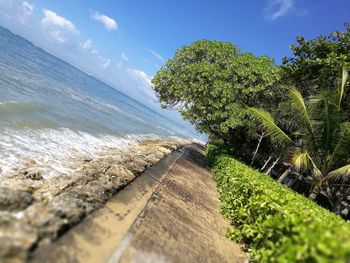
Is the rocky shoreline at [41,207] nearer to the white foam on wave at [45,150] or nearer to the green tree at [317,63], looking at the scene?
the white foam on wave at [45,150]

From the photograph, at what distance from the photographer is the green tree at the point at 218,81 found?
52.8 feet

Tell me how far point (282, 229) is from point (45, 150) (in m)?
8.93

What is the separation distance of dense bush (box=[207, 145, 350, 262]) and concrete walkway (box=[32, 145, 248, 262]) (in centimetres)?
54

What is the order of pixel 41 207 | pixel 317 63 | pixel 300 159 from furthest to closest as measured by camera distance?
pixel 317 63, pixel 300 159, pixel 41 207

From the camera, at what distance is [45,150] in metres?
11.3

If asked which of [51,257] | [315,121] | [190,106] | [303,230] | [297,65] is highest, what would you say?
[297,65]

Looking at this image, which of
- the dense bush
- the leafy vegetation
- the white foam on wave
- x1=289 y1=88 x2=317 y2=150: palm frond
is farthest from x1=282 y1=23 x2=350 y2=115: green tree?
the white foam on wave

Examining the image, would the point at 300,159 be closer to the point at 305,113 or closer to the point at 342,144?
the point at 342,144

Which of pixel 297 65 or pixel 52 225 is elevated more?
pixel 297 65

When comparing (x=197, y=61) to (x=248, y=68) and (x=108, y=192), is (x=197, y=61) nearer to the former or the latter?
(x=248, y=68)

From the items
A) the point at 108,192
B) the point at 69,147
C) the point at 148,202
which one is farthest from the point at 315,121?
the point at 69,147

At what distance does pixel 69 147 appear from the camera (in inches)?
524

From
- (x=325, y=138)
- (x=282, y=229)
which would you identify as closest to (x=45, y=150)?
(x=282, y=229)

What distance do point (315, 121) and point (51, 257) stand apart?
10.3m
